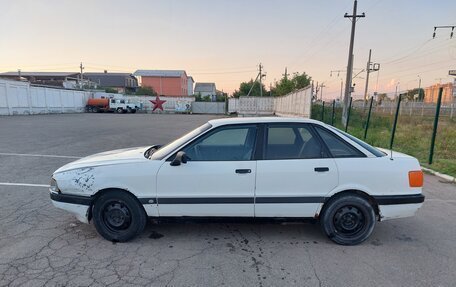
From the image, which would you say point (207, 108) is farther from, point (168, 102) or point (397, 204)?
point (397, 204)

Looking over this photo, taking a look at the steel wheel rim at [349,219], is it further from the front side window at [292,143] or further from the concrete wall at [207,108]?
the concrete wall at [207,108]

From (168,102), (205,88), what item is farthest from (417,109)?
(205,88)

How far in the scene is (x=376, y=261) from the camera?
296 cm

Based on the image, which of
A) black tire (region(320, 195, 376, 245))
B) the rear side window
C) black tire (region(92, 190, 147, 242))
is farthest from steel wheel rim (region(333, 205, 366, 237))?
black tire (region(92, 190, 147, 242))

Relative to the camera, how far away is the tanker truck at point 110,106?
41656mm

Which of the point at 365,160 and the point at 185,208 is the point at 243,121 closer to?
the point at 185,208

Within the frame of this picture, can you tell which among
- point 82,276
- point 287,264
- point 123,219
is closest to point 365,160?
point 287,264

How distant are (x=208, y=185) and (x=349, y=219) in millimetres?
1777

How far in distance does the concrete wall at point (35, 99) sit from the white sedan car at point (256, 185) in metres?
32.9

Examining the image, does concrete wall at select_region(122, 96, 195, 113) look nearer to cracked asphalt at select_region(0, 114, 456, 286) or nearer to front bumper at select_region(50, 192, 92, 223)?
cracked asphalt at select_region(0, 114, 456, 286)

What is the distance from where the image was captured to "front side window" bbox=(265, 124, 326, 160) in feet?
→ 10.8

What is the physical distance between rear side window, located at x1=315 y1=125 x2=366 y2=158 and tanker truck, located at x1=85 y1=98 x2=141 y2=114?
4263 cm

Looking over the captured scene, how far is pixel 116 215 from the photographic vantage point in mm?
3316

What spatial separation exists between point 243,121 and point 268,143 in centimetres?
45
